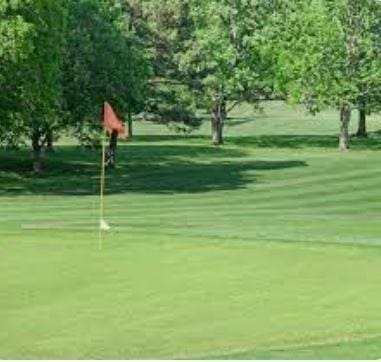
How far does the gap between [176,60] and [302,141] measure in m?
12.9

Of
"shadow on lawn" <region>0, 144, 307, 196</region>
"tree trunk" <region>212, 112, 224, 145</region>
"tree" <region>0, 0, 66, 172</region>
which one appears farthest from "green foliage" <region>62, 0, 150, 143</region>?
"tree trunk" <region>212, 112, 224, 145</region>

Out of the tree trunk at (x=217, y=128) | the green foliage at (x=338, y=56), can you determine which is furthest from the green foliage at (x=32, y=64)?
the tree trunk at (x=217, y=128)

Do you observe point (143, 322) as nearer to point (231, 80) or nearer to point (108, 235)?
point (108, 235)

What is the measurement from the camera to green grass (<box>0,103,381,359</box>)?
1381cm

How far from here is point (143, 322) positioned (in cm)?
1496

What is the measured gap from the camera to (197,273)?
63.3 feet

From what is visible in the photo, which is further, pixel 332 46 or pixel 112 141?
pixel 332 46

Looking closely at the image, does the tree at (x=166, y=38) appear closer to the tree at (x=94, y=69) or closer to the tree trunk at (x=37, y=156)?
the tree trunk at (x=37, y=156)

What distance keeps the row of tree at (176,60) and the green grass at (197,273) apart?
6.80 meters

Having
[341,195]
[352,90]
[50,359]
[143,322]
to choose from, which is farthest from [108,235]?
[352,90]

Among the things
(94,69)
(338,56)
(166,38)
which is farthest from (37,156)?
(166,38)

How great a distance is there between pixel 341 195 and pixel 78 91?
702 inches

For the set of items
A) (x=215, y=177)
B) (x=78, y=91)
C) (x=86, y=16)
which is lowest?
(x=215, y=177)

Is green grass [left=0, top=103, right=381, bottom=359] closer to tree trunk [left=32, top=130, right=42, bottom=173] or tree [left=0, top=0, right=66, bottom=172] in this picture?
tree [left=0, top=0, right=66, bottom=172]
